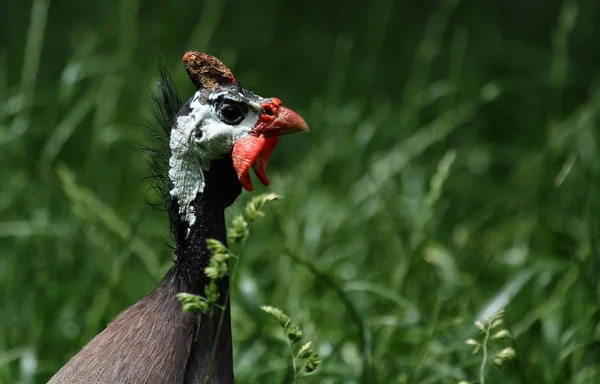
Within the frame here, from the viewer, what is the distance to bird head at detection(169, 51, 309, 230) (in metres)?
2.24

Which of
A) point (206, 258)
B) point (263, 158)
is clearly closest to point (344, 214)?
point (263, 158)

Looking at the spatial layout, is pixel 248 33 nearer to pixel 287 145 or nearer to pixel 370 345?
pixel 287 145

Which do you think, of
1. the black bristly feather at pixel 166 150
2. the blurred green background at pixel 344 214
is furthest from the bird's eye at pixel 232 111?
the blurred green background at pixel 344 214

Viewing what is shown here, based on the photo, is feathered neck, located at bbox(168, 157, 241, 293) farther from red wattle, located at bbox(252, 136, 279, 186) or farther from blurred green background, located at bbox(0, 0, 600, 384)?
blurred green background, located at bbox(0, 0, 600, 384)

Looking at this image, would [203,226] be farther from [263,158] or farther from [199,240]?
[263,158]

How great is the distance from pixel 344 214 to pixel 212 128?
1.84 metres

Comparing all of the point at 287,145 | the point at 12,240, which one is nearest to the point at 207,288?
the point at 12,240

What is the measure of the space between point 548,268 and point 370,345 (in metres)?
0.75

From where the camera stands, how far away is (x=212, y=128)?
2.24 meters

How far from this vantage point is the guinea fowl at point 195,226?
2186mm

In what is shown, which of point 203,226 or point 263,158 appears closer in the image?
point 203,226

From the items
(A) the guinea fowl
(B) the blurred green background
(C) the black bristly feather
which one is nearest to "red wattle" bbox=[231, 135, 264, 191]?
(A) the guinea fowl

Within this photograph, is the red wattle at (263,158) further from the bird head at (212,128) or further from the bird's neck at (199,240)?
the bird's neck at (199,240)

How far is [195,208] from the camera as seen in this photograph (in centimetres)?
225
